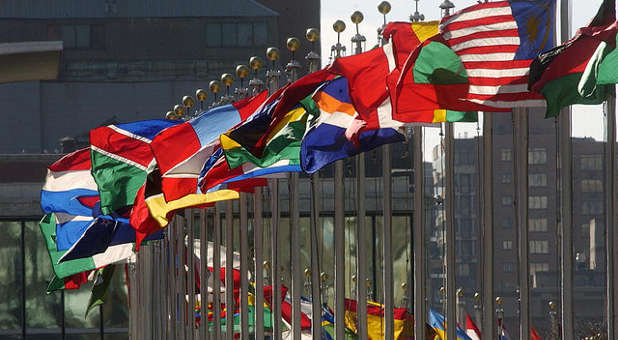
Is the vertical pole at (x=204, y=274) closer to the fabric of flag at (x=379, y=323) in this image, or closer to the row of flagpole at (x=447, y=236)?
the row of flagpole at (x=447, y=236)

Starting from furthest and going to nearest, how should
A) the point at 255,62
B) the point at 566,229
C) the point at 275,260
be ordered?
the point at 275,260 < the point at 255,62 < the point at 566,229

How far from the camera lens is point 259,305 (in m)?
30.2

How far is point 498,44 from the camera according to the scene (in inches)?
765

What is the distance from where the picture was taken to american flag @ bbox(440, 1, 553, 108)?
758 inches

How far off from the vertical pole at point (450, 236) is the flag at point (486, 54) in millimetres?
1235

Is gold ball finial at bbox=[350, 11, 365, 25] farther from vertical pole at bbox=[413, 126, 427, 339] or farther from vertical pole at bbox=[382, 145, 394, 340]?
vertical pole at bbox=[413, 126, 427, 339]

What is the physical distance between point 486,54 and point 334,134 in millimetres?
3080

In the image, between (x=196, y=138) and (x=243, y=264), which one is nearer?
(x=196, y=138)

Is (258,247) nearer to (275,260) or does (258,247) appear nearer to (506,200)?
(275,260)

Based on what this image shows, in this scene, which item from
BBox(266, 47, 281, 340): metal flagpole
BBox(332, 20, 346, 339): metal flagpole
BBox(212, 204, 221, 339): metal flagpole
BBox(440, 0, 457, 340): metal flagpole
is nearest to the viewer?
BBox(440, 0, 457, 340): metal flagpole

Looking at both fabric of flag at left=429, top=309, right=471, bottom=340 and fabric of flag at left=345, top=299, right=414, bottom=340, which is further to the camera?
fabric of flag at left=345, top=299, right=414, bottom=340

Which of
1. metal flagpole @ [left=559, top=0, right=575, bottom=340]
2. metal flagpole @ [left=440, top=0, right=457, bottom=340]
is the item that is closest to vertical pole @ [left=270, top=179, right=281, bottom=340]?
metal flagpole @ [left=440, top=0, right=457, bottom=340]

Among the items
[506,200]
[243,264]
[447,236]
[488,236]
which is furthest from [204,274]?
[506,200]

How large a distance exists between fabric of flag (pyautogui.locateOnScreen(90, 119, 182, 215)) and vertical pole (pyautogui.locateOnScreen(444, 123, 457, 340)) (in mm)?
11823
